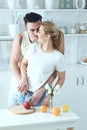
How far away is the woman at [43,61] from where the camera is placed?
101 inches

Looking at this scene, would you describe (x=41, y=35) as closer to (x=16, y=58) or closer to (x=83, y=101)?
(x=16, y=58)

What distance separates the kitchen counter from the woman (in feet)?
0.87

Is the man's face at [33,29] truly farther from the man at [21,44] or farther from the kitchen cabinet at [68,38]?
the kitchen cabinet at [68,38]

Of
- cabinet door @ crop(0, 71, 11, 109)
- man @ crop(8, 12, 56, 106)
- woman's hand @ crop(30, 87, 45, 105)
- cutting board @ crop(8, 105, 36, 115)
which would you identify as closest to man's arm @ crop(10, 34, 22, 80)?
man @ crop(8, 12, 56, 106)

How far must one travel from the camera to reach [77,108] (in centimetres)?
374

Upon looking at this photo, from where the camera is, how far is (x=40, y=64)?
8.38 feet

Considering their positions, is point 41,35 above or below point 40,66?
above

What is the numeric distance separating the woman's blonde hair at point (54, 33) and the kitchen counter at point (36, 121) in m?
0.57

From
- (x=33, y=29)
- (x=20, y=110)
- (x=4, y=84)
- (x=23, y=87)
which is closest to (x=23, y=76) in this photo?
(x=23, y=87)

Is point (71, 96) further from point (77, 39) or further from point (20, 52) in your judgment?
point (20, 52)

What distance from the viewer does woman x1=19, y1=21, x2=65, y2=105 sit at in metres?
2.55

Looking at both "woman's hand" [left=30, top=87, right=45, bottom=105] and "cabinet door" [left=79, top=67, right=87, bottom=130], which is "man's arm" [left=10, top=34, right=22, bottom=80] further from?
"cabinet door" [left=79, top=67, right=87, bottom=130]

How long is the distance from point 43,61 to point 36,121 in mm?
522

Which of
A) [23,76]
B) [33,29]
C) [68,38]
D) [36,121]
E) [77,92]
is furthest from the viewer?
[68,38]
